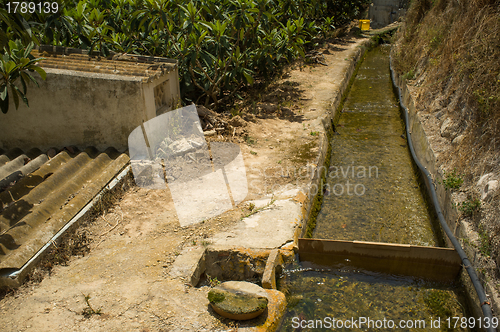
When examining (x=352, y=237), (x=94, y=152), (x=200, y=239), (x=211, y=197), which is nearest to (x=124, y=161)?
(x=94, y=152)

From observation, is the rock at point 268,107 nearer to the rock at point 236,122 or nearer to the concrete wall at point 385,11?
the rock at point 236,122

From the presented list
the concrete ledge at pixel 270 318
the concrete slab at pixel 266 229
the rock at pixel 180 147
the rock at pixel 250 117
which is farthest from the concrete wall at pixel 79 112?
the concrete ledge at pixel 270 318

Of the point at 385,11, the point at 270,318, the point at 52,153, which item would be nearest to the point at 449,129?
the point at 270,318

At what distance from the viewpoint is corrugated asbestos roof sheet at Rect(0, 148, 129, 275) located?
4.05m

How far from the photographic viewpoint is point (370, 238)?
545 centimetres

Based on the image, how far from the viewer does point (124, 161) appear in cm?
584

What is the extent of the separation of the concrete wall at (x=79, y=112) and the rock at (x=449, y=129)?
5.14 meters

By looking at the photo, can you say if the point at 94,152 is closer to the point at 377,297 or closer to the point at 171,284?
the point at 171,284

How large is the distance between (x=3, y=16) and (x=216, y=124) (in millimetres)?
4586

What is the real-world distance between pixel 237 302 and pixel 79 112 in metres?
4.10

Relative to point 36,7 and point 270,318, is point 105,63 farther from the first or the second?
point 270,318

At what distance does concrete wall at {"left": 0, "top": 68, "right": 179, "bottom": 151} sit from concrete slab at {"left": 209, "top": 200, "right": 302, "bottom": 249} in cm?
240

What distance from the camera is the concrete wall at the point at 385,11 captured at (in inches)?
956

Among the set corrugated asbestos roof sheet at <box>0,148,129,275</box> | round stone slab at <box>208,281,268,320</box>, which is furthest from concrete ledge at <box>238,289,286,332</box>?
Answer: corrugated asbestos roof sheet at <box>0,148,129,275</box>
